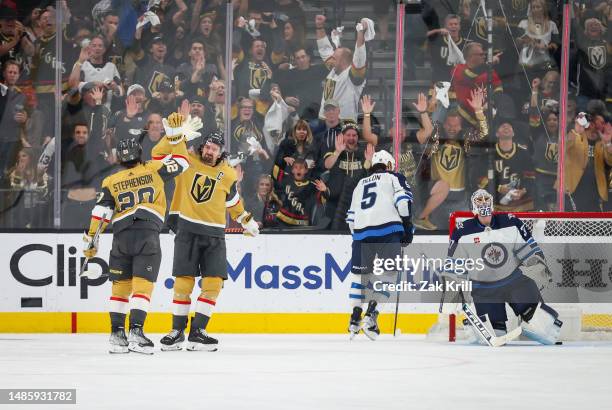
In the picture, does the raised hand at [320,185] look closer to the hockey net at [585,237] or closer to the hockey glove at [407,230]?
the hockey net at [585,237]

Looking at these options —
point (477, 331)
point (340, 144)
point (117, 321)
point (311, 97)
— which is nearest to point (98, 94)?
point (311, 97)

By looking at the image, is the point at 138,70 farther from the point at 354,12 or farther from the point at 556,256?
the point at 556,256

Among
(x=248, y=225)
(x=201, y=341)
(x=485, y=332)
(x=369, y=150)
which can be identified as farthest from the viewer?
(x=369, y=150)

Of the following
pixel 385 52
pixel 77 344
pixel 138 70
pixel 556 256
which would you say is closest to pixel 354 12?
pixel 385 52

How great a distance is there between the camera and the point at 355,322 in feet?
29.3

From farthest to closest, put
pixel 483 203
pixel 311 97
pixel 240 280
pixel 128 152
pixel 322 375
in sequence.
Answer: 1. pixel 311 97
2. pixel 240 280
3. pixel 483 203
4. pixel 128 152
5. pixel 322 375

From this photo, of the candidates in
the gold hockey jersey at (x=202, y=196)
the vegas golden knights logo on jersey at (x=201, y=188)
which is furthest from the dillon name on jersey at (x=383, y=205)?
the vegas golden knights logo on jersey at (x=201, y=188)

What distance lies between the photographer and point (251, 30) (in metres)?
10.6

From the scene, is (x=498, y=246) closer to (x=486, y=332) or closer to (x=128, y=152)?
(x=486, y=332)

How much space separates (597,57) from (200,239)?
4233 millimetres

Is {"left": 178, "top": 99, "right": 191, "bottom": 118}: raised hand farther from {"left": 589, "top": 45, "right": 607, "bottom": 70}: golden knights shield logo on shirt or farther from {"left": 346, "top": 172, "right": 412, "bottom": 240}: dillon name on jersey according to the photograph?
{"left": 589, "top": 45, "right": 607, "bottom": 70}: golden knights shield logo on shirt

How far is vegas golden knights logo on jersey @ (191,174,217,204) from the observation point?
7914mm

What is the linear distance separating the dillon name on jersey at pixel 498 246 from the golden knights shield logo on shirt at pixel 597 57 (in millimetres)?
2380

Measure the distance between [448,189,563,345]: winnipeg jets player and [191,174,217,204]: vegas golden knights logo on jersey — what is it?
5.84ft
